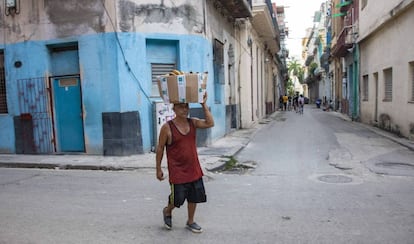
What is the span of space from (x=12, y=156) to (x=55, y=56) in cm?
329

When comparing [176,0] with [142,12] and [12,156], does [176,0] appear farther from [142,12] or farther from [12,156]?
[12,156]

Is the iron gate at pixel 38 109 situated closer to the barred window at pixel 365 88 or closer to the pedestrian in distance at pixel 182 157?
the pedestrian in distance at pixel 182 157

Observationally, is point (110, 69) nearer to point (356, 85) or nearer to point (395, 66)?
point (395, 66)

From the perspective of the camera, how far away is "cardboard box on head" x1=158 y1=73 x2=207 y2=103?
4.14 m

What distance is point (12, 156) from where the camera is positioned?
1101cm

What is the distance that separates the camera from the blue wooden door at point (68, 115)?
10758 millimetres

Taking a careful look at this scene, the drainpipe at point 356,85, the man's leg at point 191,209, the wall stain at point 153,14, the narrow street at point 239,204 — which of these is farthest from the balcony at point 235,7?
the man's leg at point 191,209

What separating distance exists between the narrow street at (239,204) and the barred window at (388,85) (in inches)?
253

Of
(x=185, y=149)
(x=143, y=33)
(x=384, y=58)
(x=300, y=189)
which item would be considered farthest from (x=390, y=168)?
(x=384, y=58)

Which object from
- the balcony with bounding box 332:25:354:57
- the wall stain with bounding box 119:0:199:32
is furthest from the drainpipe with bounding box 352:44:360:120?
the wall stain with bounding box 119:0:199:32

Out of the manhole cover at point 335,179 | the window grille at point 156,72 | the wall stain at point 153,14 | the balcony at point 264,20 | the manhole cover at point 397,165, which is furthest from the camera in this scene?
the balcony at point 264,20

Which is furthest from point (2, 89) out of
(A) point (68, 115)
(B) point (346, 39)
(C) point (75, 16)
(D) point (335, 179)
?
(B) point (346, 39)

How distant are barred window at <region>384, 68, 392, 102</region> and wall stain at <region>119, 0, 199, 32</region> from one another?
910cm

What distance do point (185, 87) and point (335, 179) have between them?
14.9 feet
